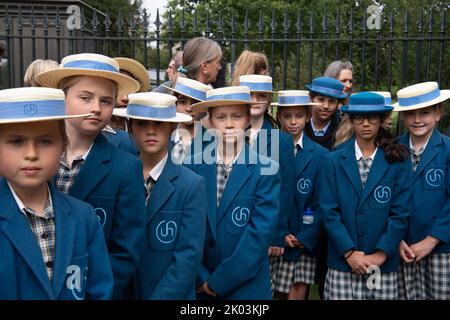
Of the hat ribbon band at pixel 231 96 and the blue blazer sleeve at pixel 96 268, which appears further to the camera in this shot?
the hat ribbon band at pixel 231 96

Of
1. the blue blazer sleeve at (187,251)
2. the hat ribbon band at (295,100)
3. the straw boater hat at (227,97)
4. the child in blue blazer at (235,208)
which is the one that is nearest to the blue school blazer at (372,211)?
the hat ribbon band at (295,100)

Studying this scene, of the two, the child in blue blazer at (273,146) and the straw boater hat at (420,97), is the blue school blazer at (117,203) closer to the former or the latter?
the child in blue blazer at (273,146)

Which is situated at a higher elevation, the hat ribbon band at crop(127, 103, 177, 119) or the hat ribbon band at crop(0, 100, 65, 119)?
the hat ribbon band at crop(0, 100, 65, 119)

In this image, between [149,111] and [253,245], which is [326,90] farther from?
[149,111]

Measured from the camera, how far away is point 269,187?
3.73 meters

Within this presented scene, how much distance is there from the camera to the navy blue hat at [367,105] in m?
4.36

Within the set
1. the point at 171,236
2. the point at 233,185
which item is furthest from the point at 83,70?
the point at 233,185

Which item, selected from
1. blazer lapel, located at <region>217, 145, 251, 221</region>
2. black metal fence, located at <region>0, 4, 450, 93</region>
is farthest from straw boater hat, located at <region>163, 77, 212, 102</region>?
black metal fence, located at <region>0, 4, 450, 93</region>

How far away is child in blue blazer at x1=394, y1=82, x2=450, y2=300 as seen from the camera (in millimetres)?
4426

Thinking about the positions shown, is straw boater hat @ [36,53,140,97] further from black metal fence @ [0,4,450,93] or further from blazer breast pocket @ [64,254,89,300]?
black metal fence @ [0,4,450,93]

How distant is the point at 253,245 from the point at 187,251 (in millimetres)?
549

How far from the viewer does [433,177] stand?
4496mm

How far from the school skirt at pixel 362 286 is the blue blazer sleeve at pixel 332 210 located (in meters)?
0.21

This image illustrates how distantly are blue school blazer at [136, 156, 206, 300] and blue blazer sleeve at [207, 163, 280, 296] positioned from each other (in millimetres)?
338
